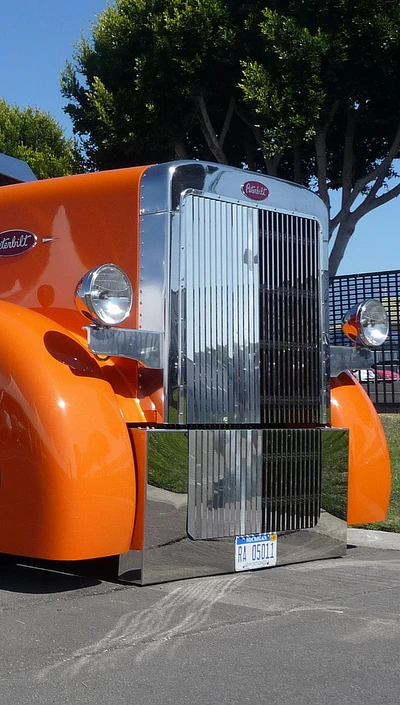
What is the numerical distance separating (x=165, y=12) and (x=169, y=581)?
50.9 feet

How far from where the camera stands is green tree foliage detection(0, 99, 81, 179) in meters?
20.5

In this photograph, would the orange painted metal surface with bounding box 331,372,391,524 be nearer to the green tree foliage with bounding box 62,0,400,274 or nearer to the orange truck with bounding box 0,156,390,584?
the orange truck with bounding box 0,156,390,584

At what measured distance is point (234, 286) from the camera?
5449mm

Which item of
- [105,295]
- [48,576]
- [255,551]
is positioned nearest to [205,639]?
[255,551]

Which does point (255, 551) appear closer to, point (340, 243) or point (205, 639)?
point (205, 639)

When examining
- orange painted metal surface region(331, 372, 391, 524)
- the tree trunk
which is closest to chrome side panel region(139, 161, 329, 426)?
orange painted metal surface region(331, 372, 391, 524)

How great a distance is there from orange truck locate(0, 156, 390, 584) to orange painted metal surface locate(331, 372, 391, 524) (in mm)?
12

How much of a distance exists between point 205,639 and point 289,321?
2243mm

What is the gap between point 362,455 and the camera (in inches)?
235

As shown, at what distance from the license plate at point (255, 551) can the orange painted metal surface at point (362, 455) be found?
2.24 feet

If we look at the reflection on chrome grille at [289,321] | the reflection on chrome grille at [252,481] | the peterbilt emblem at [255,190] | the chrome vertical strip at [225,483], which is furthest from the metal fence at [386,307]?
the chrome vertical strip at [225,483]

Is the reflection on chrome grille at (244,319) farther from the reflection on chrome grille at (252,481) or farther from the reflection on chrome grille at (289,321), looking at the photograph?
the reflection on chrome grille at (252,481)

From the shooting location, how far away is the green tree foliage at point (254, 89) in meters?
17.6

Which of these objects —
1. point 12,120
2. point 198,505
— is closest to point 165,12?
point 12,120
